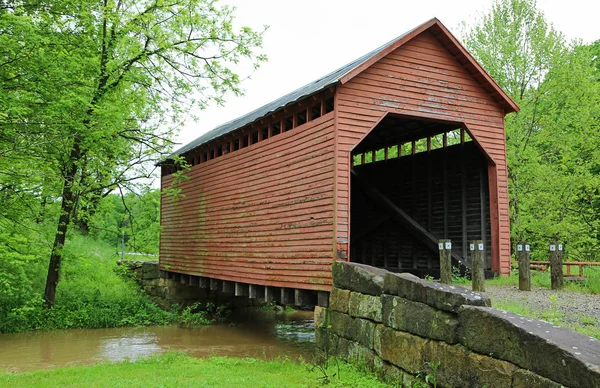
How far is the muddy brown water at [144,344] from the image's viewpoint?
11.6m

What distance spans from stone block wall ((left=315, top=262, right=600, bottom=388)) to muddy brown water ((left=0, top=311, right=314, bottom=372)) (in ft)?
10.2

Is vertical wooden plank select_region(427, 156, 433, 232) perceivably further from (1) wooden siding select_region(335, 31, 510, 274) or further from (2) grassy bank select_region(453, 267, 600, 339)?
(2) grassy bank select_region(453, 267, 600, 339)

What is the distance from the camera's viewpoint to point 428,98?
11.0m

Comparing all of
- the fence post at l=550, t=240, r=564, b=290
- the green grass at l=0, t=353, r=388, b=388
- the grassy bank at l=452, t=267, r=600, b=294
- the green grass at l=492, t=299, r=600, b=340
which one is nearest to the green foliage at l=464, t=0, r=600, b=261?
the grassy bank at l=452, t=267, r=600, b=294

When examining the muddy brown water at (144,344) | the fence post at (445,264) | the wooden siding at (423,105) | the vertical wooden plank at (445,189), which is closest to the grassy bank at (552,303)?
the fence post at (445,264)

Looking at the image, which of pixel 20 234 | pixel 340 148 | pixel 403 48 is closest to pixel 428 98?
pixel 403 48

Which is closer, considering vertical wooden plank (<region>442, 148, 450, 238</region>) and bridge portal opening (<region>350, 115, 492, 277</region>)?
bridge portal opening (<region>350, 115, 492, 277</region>)

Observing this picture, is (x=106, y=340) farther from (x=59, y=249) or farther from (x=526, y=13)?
(x=526, y=13)

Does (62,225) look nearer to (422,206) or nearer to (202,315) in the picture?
(202,315)

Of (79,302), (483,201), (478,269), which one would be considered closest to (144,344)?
(79,302)

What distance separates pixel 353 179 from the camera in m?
17.6

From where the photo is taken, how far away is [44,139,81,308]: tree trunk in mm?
13584

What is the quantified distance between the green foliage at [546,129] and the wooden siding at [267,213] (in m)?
10.5

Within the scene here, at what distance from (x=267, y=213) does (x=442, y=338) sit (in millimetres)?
6814
